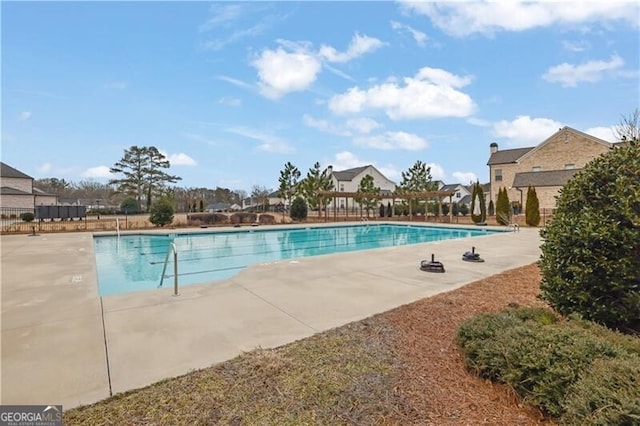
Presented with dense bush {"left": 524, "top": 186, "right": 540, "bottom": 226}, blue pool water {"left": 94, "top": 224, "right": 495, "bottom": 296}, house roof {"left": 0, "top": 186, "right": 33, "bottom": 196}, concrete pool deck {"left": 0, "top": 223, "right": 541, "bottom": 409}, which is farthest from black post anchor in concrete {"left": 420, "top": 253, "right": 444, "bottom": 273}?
house roof {"left": 0, "top": 186, "right": 33, "bottom": 196}

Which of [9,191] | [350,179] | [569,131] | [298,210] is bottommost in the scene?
[298,210]

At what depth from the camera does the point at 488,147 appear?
1325 inches

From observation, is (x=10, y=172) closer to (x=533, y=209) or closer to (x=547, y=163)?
(x=533, y=209)

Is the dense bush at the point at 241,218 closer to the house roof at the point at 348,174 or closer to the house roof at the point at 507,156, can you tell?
the house roof at the point at 348,174

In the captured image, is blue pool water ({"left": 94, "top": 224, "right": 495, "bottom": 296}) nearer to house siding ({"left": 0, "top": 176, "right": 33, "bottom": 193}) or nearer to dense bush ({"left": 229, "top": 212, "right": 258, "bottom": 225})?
dense bush ({"left": 229, "top": 212, "right": 258, "bottom": 225})

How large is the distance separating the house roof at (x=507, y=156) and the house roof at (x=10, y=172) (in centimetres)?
4682

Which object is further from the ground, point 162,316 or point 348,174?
point 348,174

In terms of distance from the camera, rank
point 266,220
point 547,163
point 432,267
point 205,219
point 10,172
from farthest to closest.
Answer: point 10,172, point 547,163, point 266,220, point 205,219, point 432,267

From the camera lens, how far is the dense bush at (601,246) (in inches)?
117

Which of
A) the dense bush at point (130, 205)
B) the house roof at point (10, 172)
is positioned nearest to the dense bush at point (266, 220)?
the dense bush at point (130, 205)

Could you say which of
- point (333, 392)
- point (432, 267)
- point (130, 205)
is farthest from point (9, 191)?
point (333, 392)

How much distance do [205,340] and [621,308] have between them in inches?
161

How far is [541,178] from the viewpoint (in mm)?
26750

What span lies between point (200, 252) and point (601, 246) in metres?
11.8
